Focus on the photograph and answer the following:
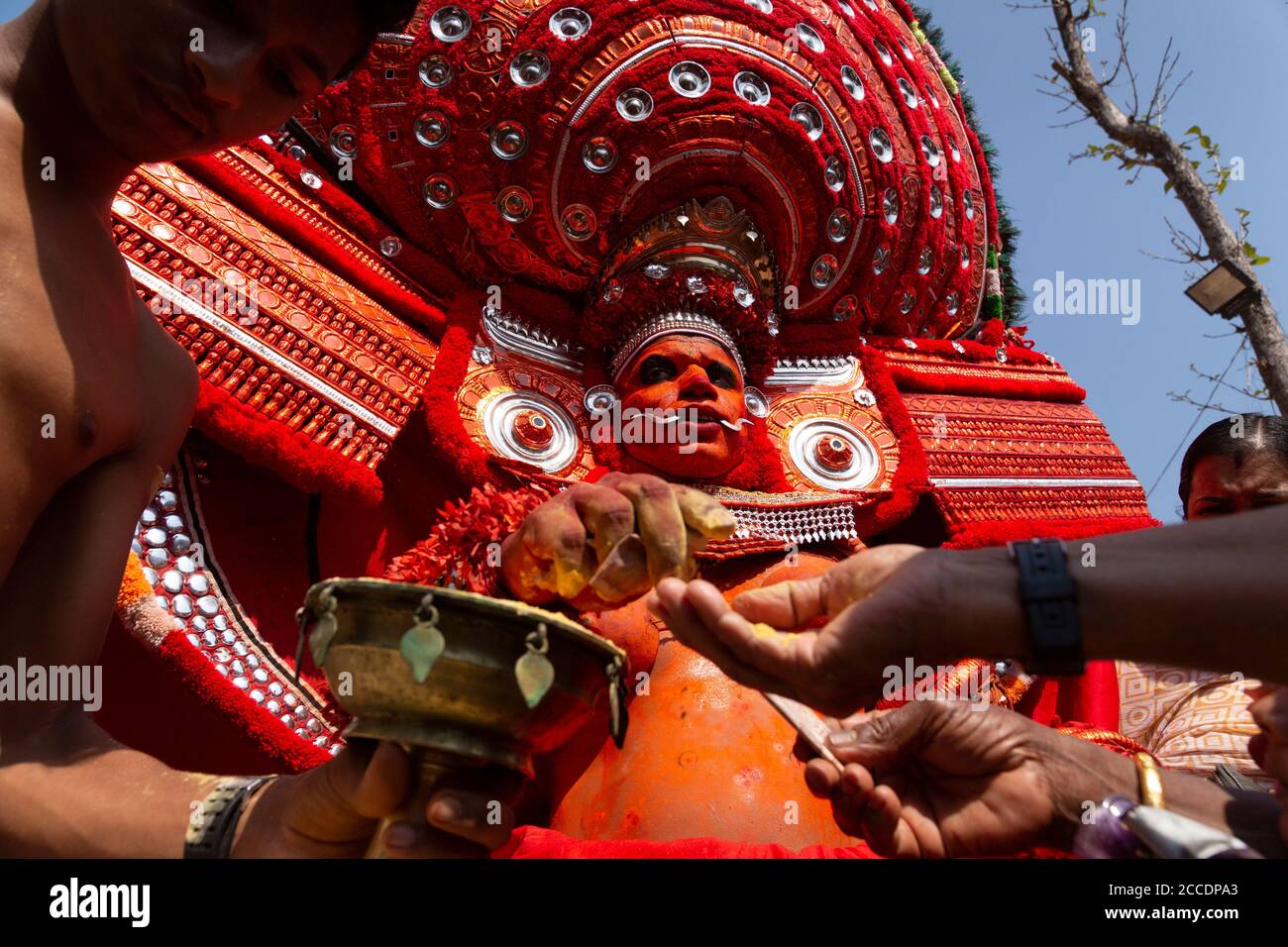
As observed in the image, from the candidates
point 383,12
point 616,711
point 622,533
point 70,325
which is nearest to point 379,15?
point 383,12

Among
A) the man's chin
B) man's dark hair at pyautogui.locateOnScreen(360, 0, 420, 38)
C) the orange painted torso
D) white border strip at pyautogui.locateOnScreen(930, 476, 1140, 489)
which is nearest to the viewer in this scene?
man's dark hair at pyautogui.locateOnScreen(360, 0, 420, 38)

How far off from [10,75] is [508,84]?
1.74m

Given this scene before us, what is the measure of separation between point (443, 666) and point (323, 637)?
0.57 feet

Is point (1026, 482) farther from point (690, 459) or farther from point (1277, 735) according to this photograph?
point (1277, 735)

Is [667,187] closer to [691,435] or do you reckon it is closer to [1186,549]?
[691,435]

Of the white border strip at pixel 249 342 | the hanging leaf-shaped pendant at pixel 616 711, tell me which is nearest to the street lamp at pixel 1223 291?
the white border strip at pixel 249 342

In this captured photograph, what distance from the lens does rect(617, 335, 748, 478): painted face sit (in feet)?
9.41

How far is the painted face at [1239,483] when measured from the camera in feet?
9.41

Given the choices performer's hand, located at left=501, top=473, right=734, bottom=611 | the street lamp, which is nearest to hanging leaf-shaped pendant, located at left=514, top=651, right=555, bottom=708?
performer's hand, located at left=501, top=473, right=734, bottom=611

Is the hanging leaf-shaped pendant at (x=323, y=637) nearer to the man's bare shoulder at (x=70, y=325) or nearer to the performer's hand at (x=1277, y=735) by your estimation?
the man's bare shoulder at (x=70, y=325)

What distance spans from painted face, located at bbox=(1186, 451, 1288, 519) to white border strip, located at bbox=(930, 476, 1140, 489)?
25.2 inches

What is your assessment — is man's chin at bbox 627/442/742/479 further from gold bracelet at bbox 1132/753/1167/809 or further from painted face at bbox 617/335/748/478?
gold bracelet at bbox 1132/753/1167/809

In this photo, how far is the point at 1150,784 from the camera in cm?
166

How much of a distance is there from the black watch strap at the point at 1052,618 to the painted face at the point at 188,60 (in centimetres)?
148
